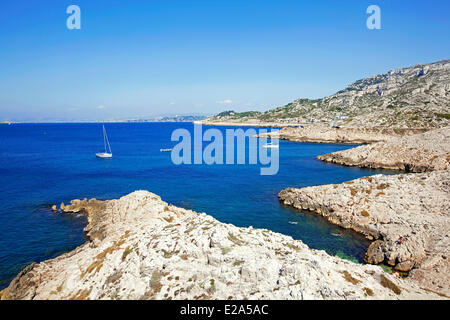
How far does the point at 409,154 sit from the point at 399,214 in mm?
40828

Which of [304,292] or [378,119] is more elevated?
[378,119]

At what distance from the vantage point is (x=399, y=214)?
2888 centimetres

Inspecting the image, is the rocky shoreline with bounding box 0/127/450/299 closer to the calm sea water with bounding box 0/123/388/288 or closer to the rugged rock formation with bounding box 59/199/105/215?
the calm sea water with bounding box 0/123/388/288

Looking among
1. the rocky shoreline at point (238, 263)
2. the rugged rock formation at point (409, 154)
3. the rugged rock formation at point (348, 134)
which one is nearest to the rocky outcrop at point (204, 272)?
the rocky shoreline at point (238, 263)

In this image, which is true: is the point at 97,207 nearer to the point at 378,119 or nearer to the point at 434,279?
the point at 434,279

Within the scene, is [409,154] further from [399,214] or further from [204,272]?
Result: [204,272]

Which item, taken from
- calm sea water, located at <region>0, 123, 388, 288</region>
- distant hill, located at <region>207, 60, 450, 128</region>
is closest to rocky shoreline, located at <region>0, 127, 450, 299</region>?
calm sea water, located at <region>0, 123, 388, 288</region>

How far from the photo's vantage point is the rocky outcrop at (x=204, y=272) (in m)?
12.9

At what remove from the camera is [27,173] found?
61312 mm

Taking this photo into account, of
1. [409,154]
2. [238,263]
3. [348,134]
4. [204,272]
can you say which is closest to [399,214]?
[238,263]

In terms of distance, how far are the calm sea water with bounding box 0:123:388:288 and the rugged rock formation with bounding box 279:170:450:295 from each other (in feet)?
6.39

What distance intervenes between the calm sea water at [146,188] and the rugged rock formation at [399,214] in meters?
1.95

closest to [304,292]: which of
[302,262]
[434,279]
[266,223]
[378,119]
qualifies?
[302,262]

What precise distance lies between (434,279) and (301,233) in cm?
1275
